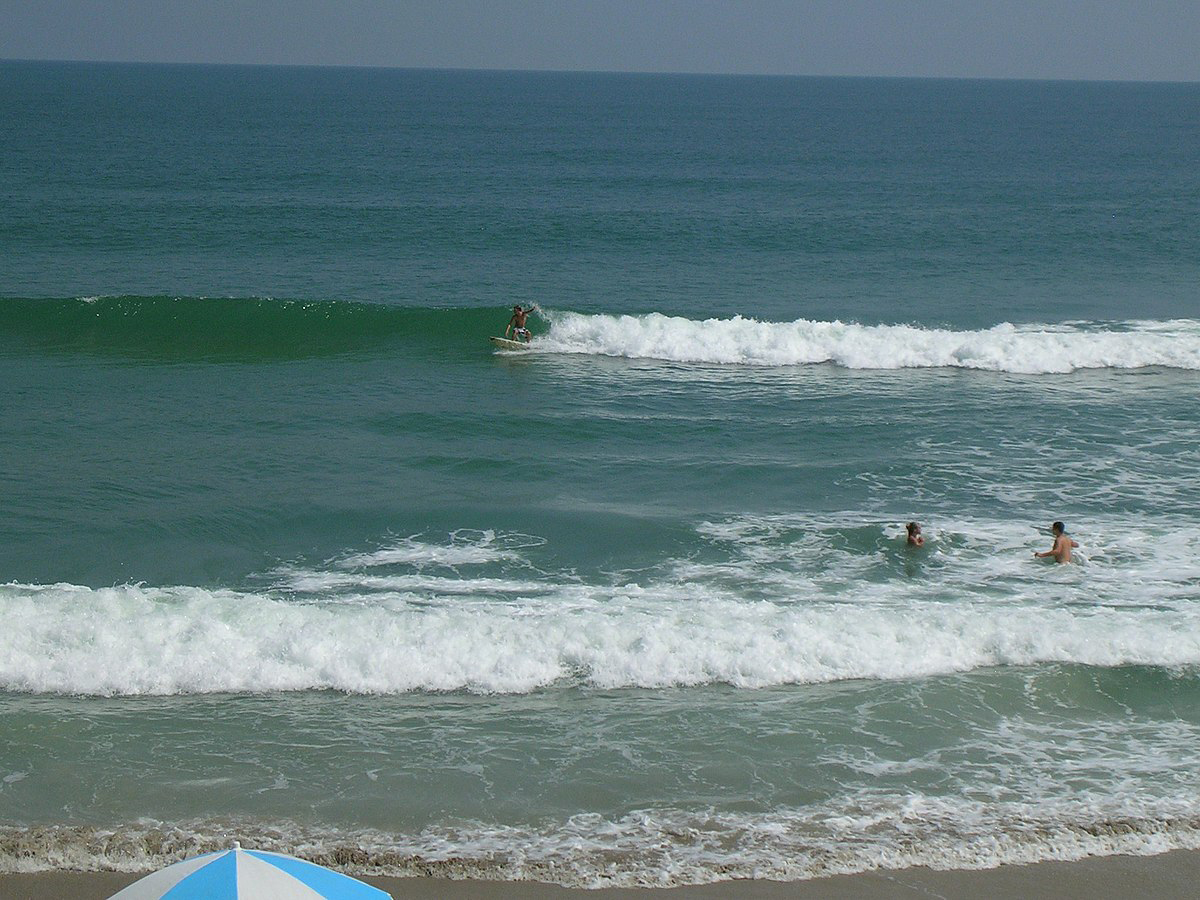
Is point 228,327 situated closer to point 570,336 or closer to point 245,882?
point 570,336

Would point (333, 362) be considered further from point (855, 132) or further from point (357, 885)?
point (855, 132)

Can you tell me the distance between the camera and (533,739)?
10797 mm

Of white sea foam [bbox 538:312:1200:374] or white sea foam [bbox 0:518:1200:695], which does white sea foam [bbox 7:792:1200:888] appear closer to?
white sea foam [bbox 0:518:1200:695]

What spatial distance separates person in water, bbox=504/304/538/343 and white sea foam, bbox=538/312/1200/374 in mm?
391

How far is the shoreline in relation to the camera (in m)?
8.52

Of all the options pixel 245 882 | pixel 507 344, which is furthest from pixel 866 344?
pixel 245 882

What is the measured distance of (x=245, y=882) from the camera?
20.8 ft

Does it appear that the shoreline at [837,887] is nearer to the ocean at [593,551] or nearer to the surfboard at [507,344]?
the ocean at [593,551]

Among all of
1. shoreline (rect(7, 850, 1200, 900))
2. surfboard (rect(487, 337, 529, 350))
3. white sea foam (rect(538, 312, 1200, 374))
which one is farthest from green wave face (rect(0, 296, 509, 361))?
shoreline (rect(7, 850, 1200, 900))

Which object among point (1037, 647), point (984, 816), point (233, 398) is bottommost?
point (984, 816)

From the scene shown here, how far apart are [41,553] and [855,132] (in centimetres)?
8578

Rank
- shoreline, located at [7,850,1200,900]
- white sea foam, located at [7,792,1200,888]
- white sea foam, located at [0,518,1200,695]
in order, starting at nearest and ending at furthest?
1. shoreline, located at [7,850,1200,900]
2. white sea foam, located at [7,792,1200,888]
3. white sea foam, located at [0,518,1200,695]

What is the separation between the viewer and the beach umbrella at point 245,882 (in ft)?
20.7

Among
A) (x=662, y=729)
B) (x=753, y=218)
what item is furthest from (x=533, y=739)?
(x=753, y=218)
